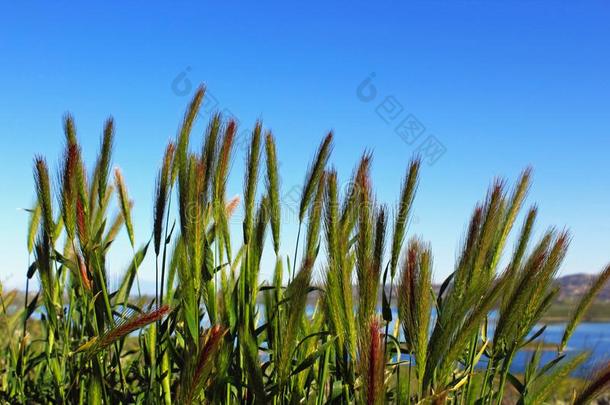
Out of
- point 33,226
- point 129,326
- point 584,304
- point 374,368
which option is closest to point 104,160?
point 33,226

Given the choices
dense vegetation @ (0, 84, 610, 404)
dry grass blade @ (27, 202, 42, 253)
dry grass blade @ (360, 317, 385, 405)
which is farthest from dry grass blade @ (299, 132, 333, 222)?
dry grass blade @ (27, 202, 42, 253)

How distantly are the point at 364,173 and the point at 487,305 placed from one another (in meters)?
0.61

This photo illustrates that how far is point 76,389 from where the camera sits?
278 centimetres

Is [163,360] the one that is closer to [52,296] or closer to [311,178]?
[52,296]

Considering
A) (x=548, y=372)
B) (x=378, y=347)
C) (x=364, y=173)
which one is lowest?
(x=548, y=372)

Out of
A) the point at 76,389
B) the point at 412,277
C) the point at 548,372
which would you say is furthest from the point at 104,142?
the point at 548,372

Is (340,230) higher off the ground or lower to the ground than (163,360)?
higher

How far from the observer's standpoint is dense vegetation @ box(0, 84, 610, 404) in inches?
83.0

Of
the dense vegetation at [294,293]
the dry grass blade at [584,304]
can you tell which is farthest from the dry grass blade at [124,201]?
the dry grass blade at [584,304]

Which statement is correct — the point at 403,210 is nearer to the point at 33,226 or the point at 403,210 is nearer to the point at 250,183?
the point at 250,183

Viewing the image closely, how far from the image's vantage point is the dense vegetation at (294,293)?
2.11 meters

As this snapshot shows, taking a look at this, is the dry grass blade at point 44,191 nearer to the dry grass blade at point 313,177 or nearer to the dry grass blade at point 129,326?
the dry grass blade at point 129,326

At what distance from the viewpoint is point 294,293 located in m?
2.22

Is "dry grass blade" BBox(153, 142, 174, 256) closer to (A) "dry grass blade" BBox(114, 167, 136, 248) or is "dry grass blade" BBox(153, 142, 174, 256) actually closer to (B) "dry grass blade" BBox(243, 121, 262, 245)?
(A) "dry grass blade" BBox(114, 167, 136, 248)
